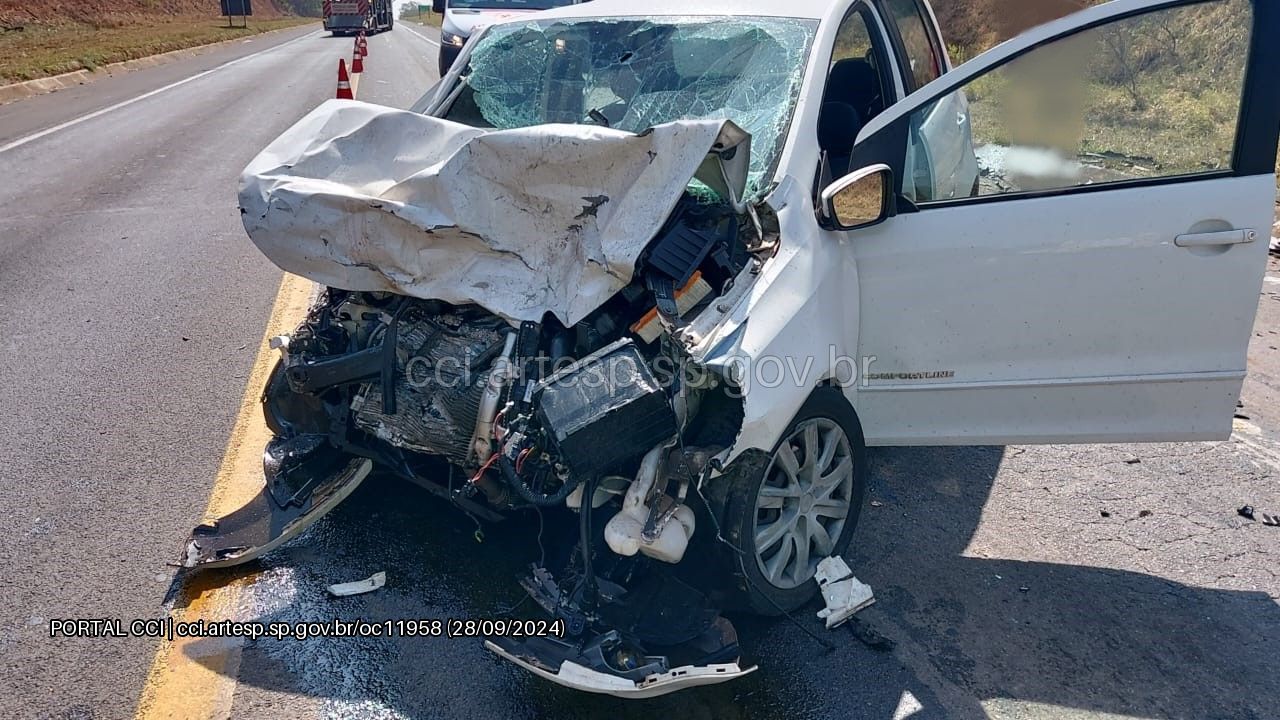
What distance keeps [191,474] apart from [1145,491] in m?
4.15

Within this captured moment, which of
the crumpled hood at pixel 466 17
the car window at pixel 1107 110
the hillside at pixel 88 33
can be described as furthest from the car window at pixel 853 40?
the hillside at pixel 88 33

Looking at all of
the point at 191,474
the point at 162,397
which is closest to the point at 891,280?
the point at 191,474

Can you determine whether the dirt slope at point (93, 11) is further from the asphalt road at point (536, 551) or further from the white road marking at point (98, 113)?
the asphalt road at point (536, 551)

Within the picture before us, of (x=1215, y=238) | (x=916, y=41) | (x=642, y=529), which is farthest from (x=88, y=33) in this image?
(x=1215, y=238)

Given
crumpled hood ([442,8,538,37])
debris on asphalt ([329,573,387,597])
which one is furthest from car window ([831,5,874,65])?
crumpled hood ([442,8,538,37])

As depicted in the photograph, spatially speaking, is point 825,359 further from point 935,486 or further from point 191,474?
point 191,474

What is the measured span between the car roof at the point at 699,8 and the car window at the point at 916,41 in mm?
746

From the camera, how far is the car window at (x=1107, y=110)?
130 inches

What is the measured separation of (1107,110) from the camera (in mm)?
3578

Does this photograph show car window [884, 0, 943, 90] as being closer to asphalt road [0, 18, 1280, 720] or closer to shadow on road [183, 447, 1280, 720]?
asphalt road [0, 18, 1280, 720]

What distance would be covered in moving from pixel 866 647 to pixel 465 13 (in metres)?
12.0

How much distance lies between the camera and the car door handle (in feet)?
10.4

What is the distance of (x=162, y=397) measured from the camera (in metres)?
4.61

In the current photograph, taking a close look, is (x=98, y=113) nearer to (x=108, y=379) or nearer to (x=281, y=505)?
(x=108, y=379)
